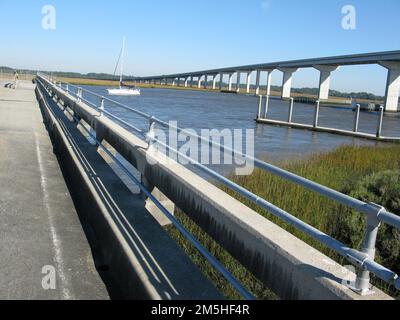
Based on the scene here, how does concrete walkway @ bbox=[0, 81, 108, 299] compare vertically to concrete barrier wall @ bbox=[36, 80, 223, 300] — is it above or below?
below

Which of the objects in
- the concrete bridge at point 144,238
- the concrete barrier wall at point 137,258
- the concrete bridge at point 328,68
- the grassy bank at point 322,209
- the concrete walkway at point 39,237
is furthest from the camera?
the concrete bridge at point 328,68

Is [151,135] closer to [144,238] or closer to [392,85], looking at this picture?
[144,238]

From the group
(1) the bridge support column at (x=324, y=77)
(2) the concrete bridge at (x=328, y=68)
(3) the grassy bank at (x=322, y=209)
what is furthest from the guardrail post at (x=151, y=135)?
(1) the bridge support column at (x=324, y=77)

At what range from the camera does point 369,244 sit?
240 centimetres

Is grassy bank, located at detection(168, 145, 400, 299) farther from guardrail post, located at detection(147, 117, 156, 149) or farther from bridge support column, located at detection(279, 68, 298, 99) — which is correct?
bridge support column, located at detection(279, 68, 298, 99)

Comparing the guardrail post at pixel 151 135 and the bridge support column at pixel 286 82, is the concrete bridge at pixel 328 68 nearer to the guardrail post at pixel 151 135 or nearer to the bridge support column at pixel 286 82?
the bridge support column at pixel 286 82

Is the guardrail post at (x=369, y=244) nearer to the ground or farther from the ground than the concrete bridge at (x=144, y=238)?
farther from the ground

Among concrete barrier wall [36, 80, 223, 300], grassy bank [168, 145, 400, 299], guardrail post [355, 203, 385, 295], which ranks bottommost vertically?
grassy bank [168, 145, 400, 299]

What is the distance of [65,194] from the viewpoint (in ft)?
24.5

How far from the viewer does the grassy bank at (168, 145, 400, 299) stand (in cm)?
538

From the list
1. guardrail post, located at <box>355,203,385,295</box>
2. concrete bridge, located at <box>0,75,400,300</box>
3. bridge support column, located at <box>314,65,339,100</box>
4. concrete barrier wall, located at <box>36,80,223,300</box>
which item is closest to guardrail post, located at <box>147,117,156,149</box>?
concrete bridge, located at <box>0,75,400,300</box>

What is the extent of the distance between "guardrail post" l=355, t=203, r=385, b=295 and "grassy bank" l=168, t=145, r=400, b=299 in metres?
2.23

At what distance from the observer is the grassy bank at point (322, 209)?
5.38 meters

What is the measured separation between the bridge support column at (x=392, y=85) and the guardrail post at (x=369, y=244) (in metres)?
91.8
